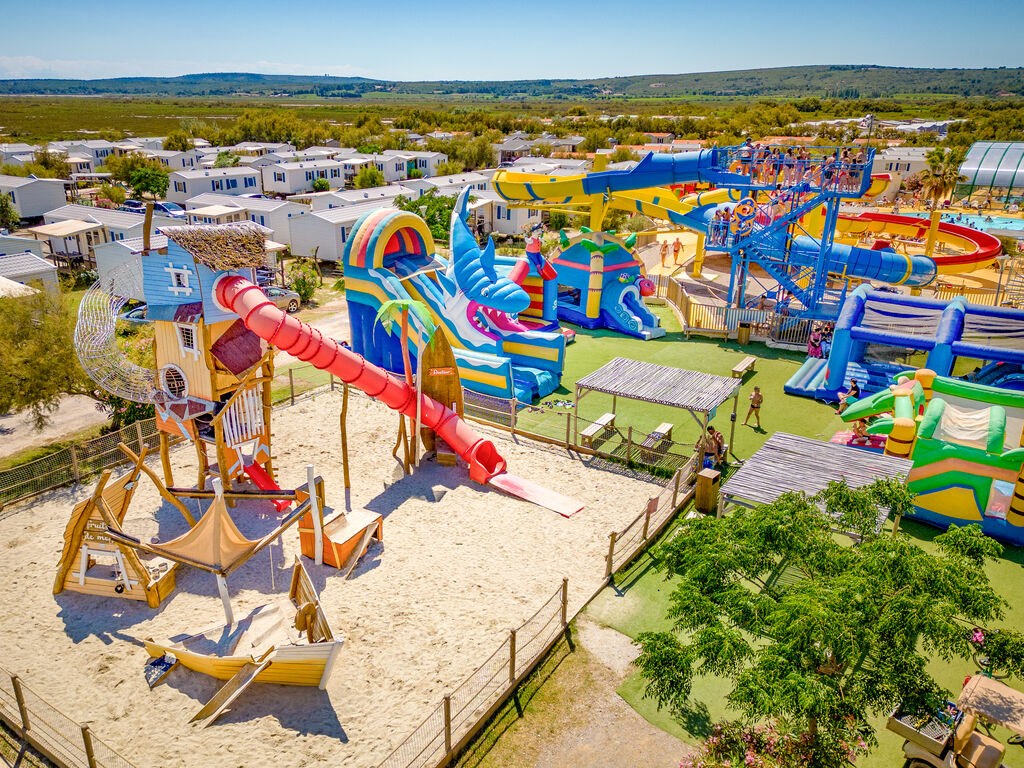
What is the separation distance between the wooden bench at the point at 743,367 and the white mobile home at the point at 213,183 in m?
40.1

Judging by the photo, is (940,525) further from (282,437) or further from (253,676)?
(282,437)

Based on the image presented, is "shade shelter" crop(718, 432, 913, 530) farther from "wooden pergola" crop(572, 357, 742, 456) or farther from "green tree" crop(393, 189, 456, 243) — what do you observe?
"green tree" crop(393, 189, 456, 243)

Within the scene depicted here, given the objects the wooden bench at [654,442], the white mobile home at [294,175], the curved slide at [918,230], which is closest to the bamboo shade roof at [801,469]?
the wooden bench at [654,442]

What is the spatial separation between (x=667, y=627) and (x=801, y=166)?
63.4ft

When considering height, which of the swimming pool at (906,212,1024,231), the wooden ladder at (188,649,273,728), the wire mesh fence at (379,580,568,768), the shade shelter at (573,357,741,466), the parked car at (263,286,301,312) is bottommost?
the wire mesh fence at (379,580,568,768)

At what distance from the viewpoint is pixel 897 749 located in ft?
30.8

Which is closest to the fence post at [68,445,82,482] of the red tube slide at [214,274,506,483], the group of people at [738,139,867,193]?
the red tube slide at [214,274,506,483]

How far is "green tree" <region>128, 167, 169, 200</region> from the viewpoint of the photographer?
161ft

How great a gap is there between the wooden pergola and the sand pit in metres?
1.91

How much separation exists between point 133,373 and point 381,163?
4735cm

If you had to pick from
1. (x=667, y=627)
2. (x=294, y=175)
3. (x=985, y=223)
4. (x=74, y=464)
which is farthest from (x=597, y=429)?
(x=294, y=175)

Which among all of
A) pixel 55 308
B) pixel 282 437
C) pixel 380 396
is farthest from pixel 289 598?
pixel 55 308

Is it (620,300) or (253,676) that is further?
(620,300)

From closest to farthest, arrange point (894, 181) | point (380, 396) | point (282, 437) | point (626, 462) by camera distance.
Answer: point (380, 396)
point (626, 462)
point (282, 437)
point (894, 181)
